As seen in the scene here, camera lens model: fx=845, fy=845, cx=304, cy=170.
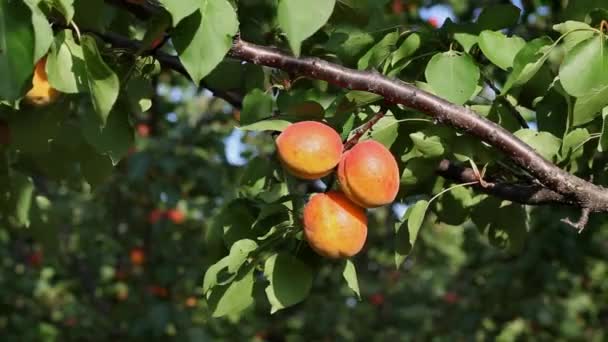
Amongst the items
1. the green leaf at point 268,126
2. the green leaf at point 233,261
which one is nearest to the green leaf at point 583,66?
the green leaf at point 268,126

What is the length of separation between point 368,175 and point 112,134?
0.37 meters

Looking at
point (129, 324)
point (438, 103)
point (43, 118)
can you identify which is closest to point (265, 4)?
point (43, 118)

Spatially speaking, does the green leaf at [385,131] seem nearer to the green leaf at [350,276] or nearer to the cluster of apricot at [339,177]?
the cluster of apricot at [339,177]

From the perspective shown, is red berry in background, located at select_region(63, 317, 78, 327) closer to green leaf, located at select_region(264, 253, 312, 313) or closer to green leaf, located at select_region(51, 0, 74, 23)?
green leaf, located at select_region(264, 253, 312, 313)

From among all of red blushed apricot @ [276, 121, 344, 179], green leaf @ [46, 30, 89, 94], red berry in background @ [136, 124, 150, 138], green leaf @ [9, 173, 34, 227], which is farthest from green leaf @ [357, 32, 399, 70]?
red berry in background @ [136, 124, 150, 138]

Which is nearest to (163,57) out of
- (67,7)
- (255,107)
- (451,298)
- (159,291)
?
(255,107)

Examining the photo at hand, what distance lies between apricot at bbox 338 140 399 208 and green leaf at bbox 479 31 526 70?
0.74 feet

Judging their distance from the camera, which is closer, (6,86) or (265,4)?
(6,86)

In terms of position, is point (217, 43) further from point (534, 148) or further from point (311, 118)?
point (534, 148)

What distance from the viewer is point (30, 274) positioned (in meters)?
3.95

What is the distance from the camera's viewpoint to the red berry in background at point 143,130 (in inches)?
146

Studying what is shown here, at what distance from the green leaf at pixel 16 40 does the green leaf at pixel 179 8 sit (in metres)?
0.15

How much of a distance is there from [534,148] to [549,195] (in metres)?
0.08

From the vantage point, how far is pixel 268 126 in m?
1.10
